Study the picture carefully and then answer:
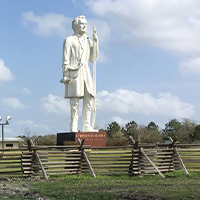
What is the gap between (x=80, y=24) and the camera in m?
23.9

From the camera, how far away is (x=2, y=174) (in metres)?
16.3

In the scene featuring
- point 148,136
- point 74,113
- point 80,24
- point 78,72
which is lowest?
point 74,113

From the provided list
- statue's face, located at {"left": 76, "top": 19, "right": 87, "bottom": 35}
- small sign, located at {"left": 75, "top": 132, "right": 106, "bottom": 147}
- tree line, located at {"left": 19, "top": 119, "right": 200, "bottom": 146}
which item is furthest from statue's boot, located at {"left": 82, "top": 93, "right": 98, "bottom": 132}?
tree line, located at {"left": 19, "top": 119, "right": 200, "bottom": 146}

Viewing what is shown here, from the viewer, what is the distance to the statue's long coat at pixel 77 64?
2394 cm

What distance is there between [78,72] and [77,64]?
0.41 meters

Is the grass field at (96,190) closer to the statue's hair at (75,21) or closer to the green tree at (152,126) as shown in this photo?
the statue's hair at (75,21)

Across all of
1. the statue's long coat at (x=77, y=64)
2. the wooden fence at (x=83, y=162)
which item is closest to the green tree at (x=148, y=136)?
the statue's long coat at (x=77, y=64)

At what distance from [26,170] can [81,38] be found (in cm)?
1017

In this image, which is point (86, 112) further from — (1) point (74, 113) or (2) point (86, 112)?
(1) point (74, 113)

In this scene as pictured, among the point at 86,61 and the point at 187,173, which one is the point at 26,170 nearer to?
the point at 187,173

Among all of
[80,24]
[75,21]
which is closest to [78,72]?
[80,24]

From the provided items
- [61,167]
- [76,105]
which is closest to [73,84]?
[76,105]

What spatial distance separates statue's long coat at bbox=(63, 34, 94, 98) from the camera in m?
23.9

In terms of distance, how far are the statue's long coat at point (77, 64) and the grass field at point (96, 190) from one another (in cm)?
947
